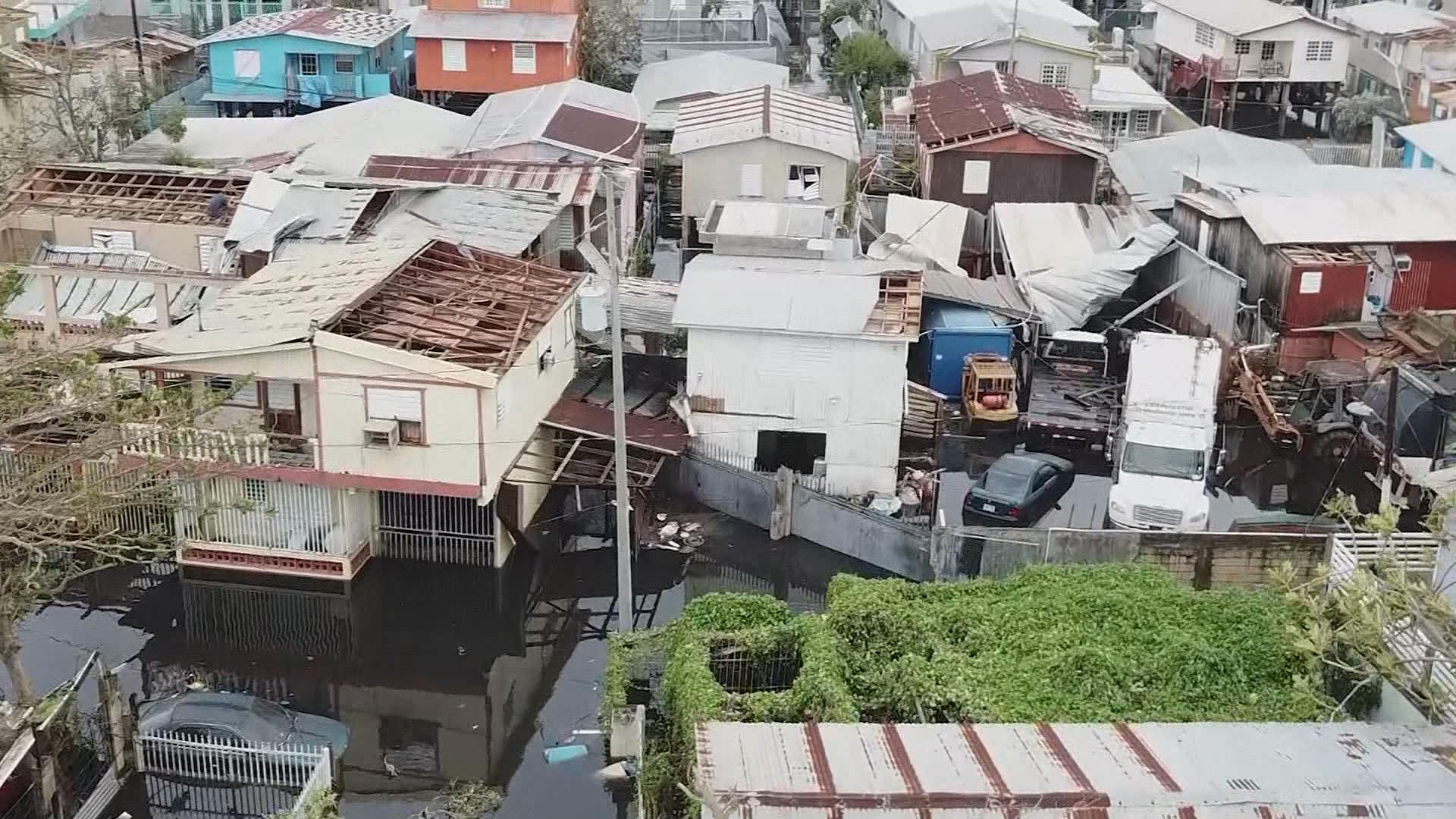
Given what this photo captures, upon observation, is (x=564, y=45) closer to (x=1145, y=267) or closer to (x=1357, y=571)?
(x=1145, y=267)

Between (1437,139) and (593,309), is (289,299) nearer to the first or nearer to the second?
(593,309)

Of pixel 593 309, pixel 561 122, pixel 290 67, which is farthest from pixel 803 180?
pixel 290 67

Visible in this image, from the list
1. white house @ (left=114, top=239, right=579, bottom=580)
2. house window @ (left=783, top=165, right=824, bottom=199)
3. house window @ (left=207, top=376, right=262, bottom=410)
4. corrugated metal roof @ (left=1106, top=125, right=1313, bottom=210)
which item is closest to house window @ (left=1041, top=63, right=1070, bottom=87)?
corrugated metal roof @ (left=1106, top=125, right=1313, bottom=210)

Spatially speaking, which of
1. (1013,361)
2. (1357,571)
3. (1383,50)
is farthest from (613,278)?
(1383,50)

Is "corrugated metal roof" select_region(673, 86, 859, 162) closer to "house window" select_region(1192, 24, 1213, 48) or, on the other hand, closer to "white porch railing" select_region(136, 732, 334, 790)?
"house window" select_region(1192, 24, 1213, 48)

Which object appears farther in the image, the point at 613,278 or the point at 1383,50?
the point at 1383,50

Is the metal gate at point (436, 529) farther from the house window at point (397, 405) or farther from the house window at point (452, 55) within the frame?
the house window at point (452, 55)
